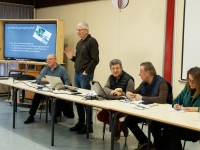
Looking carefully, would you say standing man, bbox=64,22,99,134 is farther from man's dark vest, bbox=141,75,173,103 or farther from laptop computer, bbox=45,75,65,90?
man's dark vest, bbox=141,75,173,103

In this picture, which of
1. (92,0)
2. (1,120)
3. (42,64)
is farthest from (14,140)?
(92,0)

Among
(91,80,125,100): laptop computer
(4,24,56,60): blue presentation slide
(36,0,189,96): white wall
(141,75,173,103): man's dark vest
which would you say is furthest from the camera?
(4,24,56,60): blue presentation slide

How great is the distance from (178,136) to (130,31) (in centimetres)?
289

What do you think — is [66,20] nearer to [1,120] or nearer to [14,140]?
[1,120]

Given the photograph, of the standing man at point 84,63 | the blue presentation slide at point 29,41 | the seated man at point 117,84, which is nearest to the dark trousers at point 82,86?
the standing man at point 84,63

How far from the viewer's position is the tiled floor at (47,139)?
3873 mm

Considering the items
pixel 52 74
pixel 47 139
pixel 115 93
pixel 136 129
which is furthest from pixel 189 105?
pixel 52 74

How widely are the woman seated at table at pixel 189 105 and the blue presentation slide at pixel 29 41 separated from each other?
3.79 meters

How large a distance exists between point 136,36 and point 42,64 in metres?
2.14

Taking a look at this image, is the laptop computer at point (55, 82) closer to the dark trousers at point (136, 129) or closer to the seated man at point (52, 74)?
the seated man at point (52, 74)

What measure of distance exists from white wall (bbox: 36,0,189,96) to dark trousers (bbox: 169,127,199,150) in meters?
1.88

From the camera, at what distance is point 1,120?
16.8ft

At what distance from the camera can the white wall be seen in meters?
4.92

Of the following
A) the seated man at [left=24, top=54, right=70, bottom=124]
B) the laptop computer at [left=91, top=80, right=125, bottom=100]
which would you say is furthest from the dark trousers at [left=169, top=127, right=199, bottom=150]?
the seated man at [left=24, top=54, right=70, bottom=124]
